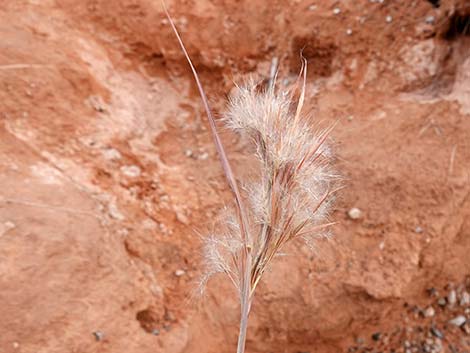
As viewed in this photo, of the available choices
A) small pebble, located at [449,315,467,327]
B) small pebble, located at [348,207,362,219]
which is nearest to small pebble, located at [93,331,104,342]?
small pebble, located at [348,207,362,219]

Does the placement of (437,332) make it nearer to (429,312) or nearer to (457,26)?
(429,312)

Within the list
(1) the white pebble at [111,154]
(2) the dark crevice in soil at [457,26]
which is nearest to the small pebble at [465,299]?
(2) the dark crevice in soil at [457,26]

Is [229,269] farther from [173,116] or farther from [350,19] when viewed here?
[350,19]

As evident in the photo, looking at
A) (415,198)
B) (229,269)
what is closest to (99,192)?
(229,269)

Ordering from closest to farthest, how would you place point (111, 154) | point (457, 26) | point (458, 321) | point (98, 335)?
point (98, 335) → point (458, 321) → point (111, 154) → point (457, 26)

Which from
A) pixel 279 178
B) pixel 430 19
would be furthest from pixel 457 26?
pixel 279 178

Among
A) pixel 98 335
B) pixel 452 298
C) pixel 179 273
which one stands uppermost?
pixel 452 298

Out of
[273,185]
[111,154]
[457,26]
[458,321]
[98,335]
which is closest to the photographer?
[273,185]

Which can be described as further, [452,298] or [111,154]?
[111,154]
